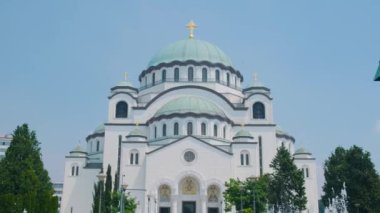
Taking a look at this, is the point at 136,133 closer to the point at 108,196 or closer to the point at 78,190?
the point at 78,190

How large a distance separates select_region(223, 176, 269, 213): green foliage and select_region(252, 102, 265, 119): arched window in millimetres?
12701

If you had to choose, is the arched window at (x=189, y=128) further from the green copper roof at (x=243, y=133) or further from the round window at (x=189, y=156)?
the green copper roof at (x=243, y=133)

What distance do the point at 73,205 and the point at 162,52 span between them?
63.2 ft

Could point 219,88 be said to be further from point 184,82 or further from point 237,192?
point 237,192

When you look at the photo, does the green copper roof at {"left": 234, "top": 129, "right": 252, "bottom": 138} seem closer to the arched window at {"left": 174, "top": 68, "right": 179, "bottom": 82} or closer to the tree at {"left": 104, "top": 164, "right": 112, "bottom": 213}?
the arched window at {"left": 174, "top": 68, "right": 179, "bottom": 82}

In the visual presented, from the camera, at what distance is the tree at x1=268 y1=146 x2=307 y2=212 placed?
107ft

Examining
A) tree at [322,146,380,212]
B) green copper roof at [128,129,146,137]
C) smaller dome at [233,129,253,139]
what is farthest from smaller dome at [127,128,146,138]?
tree at [322,146,380,212]

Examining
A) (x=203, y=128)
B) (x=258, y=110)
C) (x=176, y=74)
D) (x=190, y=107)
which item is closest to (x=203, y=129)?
(x=203, y=128)

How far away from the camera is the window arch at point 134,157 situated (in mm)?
42500

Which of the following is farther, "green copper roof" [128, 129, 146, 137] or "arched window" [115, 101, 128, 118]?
"arched window" [115, 101, 128, 118]

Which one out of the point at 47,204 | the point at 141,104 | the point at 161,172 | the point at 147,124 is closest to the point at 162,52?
the point at 141,104

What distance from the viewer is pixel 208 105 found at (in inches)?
1806

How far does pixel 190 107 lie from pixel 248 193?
12.2 meters

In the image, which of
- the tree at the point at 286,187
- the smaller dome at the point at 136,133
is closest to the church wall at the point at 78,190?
the smaller dome at the point at 136,133
